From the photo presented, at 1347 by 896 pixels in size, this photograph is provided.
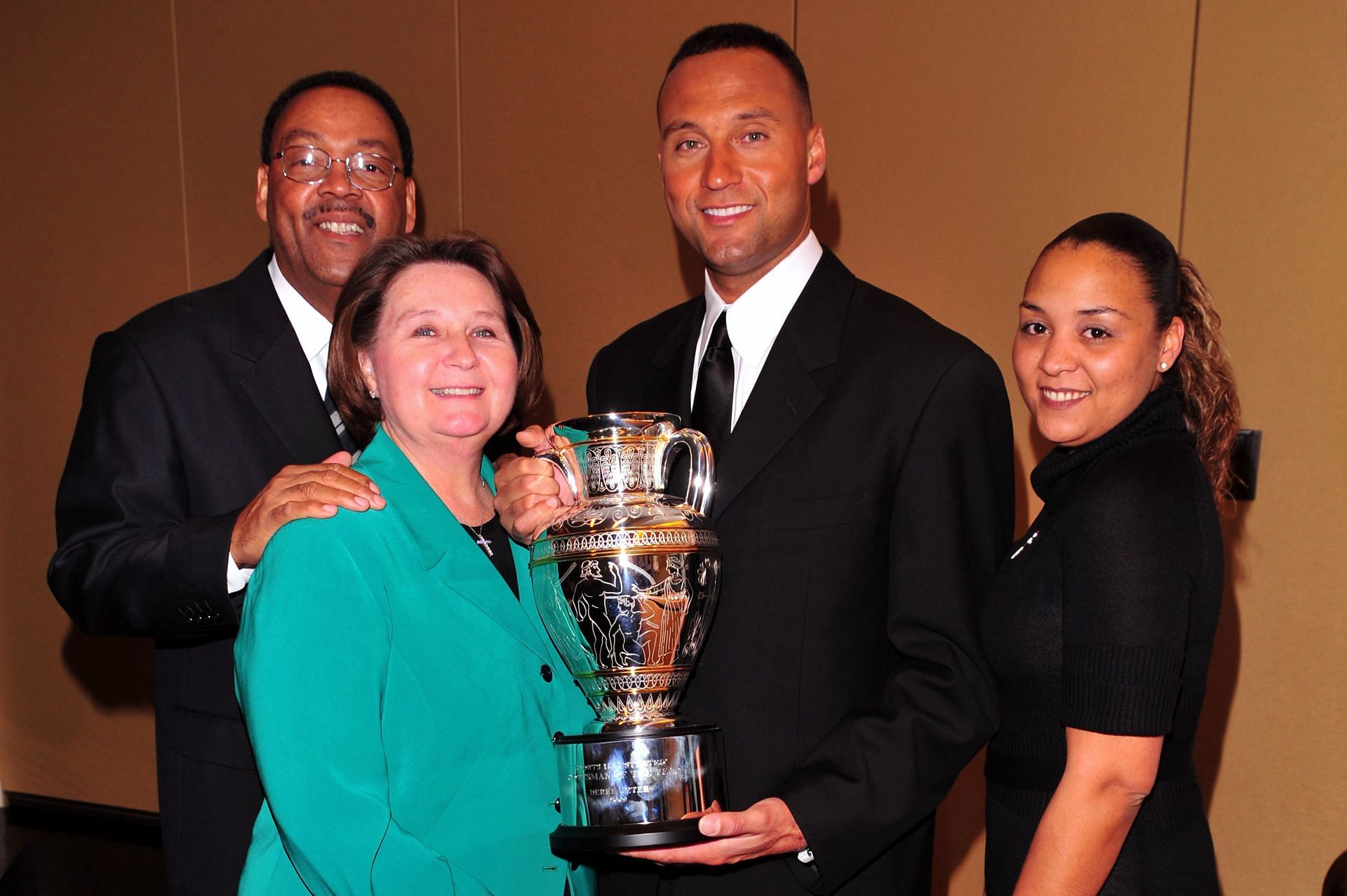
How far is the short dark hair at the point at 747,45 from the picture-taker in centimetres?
194

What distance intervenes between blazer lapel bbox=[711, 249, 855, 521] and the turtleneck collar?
1.29 feet

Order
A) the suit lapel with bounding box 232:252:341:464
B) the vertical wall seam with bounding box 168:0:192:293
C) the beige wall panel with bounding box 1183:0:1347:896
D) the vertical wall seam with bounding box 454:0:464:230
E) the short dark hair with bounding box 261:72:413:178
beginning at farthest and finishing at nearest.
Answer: the vertical wall seam with bounding box 168:0:192:293 < the vertical wall seam with bounding box 454:0:464:230 < the beige wall panel with bounding box 1183:0:1347:896 < the short dark hair with bounding box 261:72:413:178 < the suit lapel with bounding box 232:252:341:464

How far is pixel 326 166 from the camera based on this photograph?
2330mm

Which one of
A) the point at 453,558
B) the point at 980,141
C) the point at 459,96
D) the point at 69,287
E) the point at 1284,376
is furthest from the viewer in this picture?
the point at 69,287

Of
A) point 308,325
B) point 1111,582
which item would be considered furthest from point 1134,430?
point 308,325

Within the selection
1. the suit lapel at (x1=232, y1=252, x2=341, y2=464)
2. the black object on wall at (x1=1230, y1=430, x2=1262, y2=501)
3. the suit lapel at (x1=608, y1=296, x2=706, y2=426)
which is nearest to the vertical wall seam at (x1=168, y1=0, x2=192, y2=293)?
the suit lapel at (x1=232, y1=252, x2=341, y2=464)

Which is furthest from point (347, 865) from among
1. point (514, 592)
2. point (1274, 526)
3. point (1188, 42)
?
point (1188, 42)

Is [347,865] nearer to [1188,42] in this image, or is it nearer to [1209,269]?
[1209,269]

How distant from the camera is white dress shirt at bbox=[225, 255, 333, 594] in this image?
7.30 ft

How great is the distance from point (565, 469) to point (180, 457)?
2.85ft

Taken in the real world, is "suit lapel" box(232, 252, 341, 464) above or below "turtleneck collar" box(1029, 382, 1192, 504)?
above

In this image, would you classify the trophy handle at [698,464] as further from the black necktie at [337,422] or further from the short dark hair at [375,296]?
the black necktie at [337,422]

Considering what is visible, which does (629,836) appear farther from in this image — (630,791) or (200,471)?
(200,471)

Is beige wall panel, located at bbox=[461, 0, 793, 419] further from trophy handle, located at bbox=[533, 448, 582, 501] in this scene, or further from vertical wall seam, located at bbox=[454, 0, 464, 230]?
trophy handle, located at bbox=[533, 448, 582, 501]
